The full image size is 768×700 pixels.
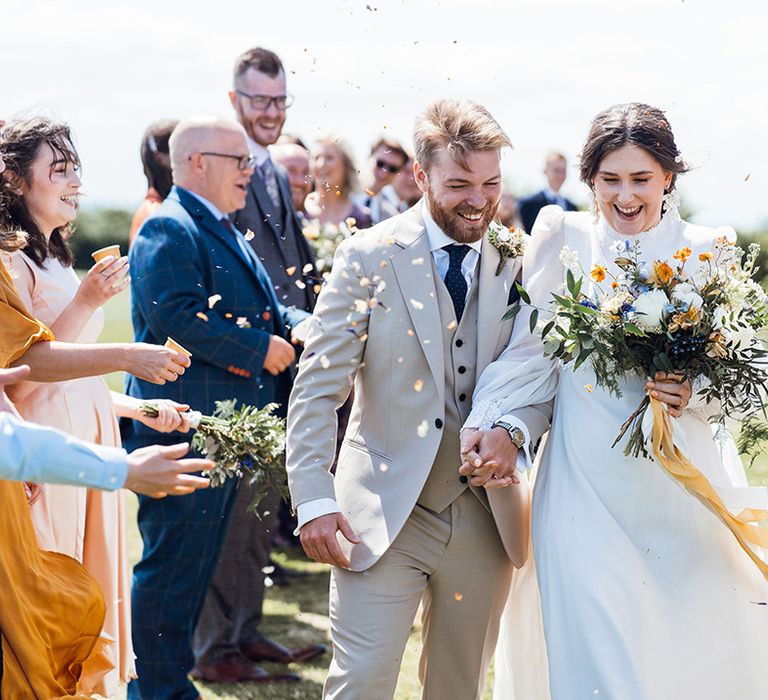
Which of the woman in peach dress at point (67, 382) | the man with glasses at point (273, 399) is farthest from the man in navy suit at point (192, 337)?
the woman in peach dress at point (67, 382)

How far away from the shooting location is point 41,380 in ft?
13.5

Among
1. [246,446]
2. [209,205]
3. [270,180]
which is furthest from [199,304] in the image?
[270,180]

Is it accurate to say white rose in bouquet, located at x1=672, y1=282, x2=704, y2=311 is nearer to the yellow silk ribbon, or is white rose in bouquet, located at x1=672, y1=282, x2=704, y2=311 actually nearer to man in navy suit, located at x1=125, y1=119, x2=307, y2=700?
the yellow silk ribbon

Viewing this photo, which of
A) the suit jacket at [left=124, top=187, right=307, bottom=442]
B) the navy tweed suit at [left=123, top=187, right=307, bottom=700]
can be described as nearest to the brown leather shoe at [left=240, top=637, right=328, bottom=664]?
the navy tweed suit at [left=123, top=187, right=307, bottom=700]

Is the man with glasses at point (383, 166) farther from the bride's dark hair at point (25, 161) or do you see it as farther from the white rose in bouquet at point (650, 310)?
the white rose in bouquet at point (650, 310)

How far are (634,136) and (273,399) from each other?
7.92 feet

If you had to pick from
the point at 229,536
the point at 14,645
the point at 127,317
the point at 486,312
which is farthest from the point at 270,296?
the point at 127,317

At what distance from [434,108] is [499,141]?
0.92ft

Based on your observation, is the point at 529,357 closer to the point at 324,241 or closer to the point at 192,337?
the point at 192,337

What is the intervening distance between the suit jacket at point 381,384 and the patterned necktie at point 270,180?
2728 mm

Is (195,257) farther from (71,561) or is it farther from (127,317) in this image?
(127,317)

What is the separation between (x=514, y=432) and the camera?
4348mm

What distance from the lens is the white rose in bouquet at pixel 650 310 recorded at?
4141 millimetres

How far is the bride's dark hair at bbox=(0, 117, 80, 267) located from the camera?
187 inches
